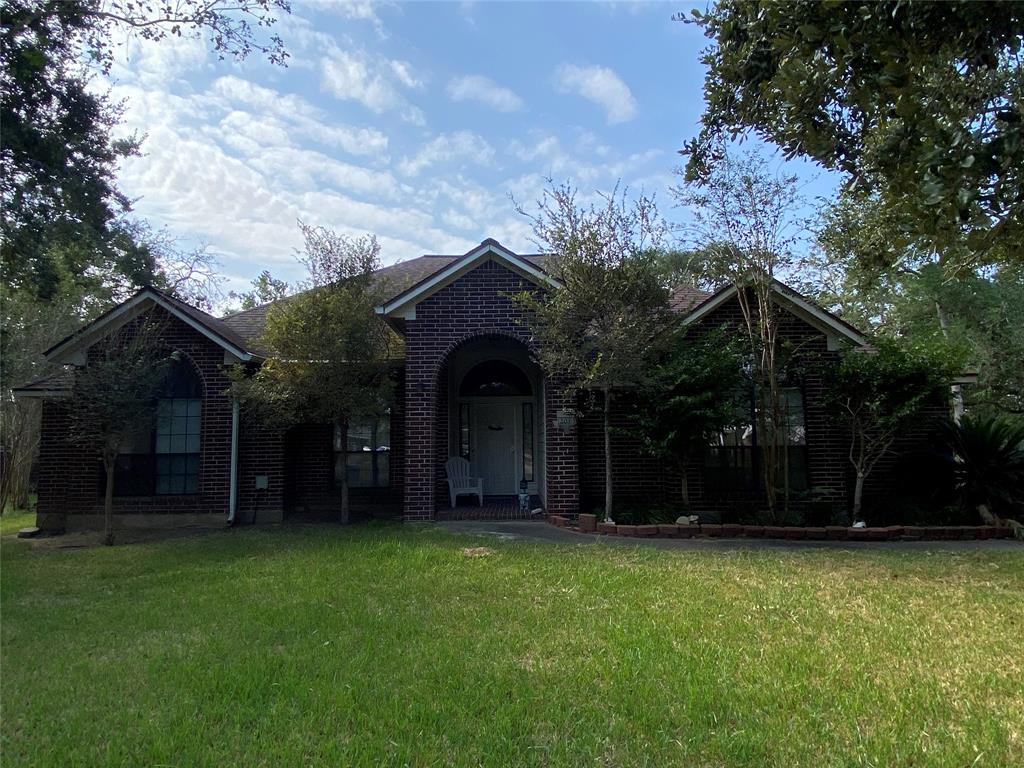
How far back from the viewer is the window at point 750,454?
12.6m

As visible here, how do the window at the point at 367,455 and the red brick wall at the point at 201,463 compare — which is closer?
the red brick wall at the point at 201,463

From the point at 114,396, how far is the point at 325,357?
3203mm

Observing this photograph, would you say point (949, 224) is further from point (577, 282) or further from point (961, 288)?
point (961, 288)

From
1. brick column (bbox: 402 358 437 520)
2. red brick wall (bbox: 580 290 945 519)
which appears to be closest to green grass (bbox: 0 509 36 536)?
brick column (bbox: 402 358 437 520)

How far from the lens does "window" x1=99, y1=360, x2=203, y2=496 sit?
12.8 meters

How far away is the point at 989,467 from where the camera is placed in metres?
11.3

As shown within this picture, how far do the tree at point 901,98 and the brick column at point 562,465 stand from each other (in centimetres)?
686

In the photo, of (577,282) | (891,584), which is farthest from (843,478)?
(577,282)

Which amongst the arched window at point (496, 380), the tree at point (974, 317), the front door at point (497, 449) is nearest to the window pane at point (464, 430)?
the front door at point (497, 449)

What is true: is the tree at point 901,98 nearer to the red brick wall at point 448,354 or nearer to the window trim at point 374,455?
the red brick wall at point 448,354

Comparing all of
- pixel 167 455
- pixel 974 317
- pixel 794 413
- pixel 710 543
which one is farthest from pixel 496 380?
pixel 974 317

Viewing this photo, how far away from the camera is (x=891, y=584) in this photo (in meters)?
7.15

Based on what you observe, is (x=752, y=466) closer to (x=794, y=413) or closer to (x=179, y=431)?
(x=794, y=413)

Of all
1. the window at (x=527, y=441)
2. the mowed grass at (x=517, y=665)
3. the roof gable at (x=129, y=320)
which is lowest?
the mowed grass at (x=517, y=665)
